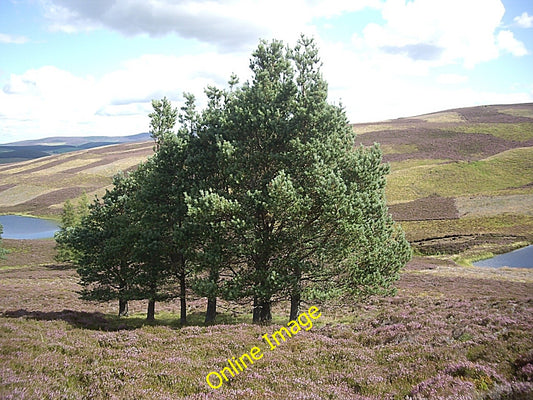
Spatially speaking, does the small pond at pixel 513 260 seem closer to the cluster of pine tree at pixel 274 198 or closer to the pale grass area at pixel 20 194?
the cluster of pine tree at pixel 274 198

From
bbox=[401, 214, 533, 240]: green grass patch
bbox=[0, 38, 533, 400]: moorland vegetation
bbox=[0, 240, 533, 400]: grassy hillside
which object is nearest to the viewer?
bbox=[0, 240, 533, 400]: grassy hillside

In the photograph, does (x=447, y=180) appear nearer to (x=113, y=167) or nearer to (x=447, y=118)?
(x=447, y=118)

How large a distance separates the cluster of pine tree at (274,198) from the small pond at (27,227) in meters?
93.5

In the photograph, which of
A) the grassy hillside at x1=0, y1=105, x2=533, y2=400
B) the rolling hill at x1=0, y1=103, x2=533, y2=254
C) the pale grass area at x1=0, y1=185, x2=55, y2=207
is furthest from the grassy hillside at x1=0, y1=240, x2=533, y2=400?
the pale grass area at x1=0, y1=185, x2=55, y2=207

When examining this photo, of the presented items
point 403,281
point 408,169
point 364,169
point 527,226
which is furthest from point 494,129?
point 364,169

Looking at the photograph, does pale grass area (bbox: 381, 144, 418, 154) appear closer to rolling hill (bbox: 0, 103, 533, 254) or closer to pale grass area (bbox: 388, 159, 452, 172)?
rolling hill (bbox: 0, 103, 533, 254)

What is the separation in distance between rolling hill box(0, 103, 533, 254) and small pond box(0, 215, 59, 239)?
7.95 metres

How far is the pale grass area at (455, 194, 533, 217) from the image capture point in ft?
264

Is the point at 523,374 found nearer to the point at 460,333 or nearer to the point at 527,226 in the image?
the point at 460,333

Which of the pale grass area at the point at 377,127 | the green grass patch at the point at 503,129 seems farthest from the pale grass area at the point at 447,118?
the pale grass area at the point at 377,127

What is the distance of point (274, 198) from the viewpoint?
49.1 ft

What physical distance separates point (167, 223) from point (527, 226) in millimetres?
75362

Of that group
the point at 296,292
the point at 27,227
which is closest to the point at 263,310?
the point at 296,292

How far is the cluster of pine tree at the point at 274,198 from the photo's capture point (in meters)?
16.0
